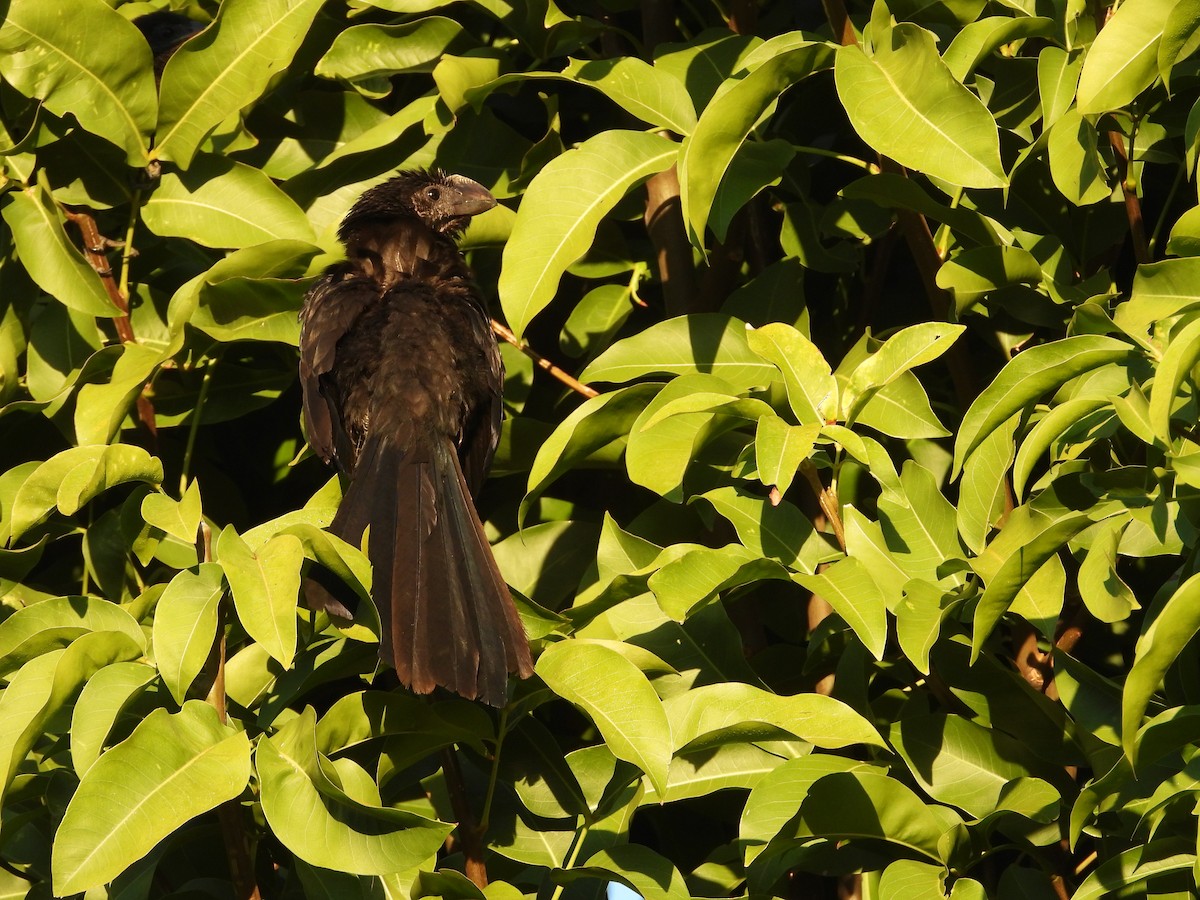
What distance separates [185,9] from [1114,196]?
99.6 inches

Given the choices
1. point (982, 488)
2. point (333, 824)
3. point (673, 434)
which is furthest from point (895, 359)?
point (333, 824)

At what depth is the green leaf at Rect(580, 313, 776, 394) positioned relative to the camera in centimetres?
259

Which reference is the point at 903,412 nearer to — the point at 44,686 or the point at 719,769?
the point at 719,769

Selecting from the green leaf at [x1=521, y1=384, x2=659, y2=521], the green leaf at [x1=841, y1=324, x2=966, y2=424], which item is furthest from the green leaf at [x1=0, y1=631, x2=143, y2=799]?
the green leaf at [x1=841, y1=324, x2=966, y2=424]

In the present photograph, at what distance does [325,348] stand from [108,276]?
1.84ft

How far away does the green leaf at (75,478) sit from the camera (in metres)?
2.28

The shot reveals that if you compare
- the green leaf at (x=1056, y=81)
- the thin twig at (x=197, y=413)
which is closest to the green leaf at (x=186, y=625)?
the thin twig at (x=197, y=413)

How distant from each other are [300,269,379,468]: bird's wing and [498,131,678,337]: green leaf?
41.1 inches

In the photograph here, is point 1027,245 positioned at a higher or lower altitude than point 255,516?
higher

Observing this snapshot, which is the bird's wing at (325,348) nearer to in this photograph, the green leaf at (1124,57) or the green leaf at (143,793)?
the green leaf at (143,793)

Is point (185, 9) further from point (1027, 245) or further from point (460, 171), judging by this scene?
point (1027, 245)

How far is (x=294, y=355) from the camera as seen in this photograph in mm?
3447

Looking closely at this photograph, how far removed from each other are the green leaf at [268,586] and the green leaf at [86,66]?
1.32 m

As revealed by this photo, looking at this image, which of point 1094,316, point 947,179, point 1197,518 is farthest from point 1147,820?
point 947,179
